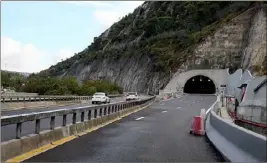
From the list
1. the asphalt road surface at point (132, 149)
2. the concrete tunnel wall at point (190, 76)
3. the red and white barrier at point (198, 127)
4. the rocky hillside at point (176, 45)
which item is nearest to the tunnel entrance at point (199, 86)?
the rocky hillside at point (176, 45)

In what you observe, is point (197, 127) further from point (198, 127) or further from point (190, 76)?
point (190, 76)

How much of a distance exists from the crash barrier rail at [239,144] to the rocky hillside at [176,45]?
245ft

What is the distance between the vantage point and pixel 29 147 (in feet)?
36.0

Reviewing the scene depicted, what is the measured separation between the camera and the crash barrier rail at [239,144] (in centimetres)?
786

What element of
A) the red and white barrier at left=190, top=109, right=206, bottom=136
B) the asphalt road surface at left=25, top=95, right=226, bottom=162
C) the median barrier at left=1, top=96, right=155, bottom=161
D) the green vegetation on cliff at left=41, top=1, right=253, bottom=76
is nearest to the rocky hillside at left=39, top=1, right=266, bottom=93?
the green vegetation on cliff at left=41, top=1, right=253, bottom=76

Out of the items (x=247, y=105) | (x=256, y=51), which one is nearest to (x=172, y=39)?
(x=256, y=51)

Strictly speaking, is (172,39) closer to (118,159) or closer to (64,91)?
(64,91)

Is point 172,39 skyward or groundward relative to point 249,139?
skyward

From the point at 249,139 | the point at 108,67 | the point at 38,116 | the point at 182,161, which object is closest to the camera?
the point at 249,139

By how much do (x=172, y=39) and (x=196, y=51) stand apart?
19503mm

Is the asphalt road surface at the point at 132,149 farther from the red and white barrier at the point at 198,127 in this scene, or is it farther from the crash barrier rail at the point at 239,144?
the red and white barrier at the point at 198,127

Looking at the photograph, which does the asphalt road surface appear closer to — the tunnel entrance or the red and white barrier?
the red and white barrier

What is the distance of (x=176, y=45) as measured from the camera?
128 m

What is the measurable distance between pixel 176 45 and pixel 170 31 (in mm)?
19306
